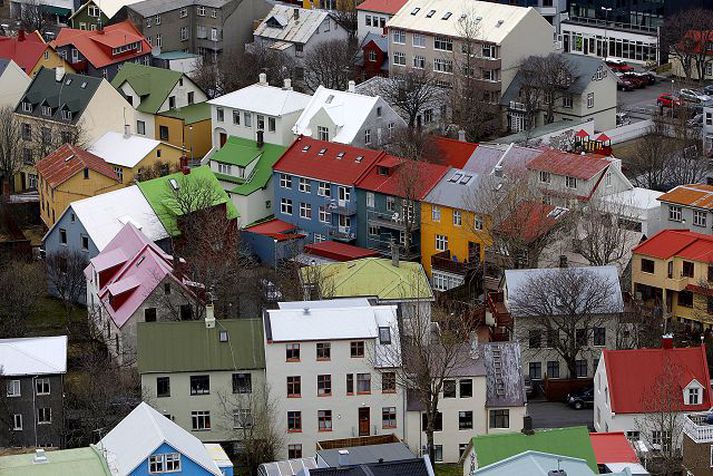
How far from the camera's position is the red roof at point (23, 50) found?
421ft

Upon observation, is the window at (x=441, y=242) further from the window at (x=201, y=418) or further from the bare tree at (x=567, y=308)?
the window at (x=201, y=418)

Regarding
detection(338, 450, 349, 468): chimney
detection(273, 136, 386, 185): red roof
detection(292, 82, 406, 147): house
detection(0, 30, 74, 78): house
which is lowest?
detection(338, 450, 349, 468): chimney

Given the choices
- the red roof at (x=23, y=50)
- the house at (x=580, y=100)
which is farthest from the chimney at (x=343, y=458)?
the red roof at (x=23, y=50)

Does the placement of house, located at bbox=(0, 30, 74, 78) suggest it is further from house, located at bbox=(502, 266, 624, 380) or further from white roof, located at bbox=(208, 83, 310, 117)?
house, located at bbox=(502, 266, 624, 380)

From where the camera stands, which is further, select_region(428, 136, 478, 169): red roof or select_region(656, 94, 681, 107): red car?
select_region(656, 94, 681, 107): red car

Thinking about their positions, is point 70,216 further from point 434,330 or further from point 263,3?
point 263,3

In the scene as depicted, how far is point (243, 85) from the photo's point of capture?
127 metres

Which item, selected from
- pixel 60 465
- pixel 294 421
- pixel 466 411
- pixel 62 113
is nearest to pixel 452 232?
pixel 466 411

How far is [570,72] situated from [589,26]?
1832cm

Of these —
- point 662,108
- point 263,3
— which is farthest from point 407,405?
point 263,3

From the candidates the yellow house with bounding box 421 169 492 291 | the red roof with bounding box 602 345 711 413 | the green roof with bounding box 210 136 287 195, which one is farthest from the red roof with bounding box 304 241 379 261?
the red roof with bounding box 602 345 711 413

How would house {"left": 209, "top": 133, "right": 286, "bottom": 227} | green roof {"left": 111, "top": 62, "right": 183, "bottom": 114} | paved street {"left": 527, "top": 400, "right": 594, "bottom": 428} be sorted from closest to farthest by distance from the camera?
1. paved street {"left": 527, "top": 400, "right": 594, "bottom": 428}
2. house {"left": 209, "top": 133, "right": 286, "bottom": 227}
3. green roof {"left": 111, "top": 62, "right": 183, "bottom": 114}

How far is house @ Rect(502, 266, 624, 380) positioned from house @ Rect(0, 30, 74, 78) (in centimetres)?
A: 4365

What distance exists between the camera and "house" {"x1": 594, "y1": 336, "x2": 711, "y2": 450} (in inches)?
3351
